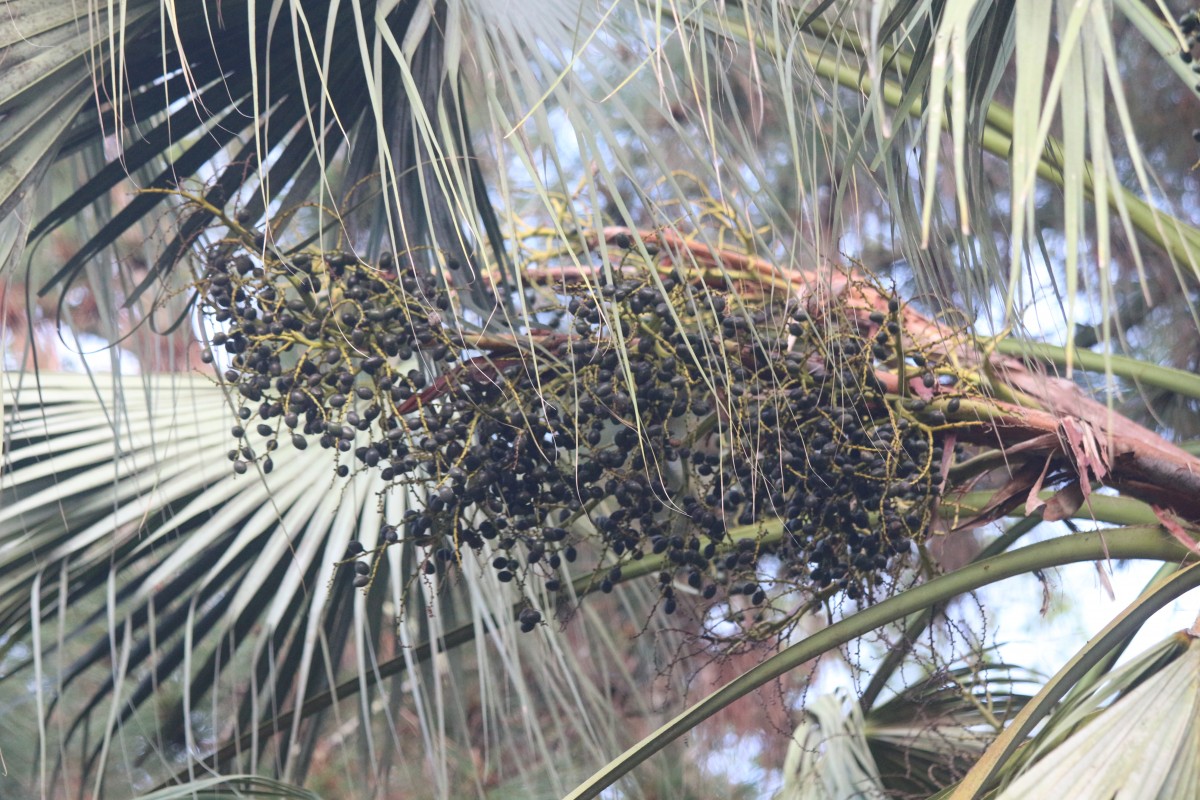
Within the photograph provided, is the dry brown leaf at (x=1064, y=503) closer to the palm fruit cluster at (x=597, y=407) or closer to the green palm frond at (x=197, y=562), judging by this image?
the palm fruit cluster at (x=597, y=407)

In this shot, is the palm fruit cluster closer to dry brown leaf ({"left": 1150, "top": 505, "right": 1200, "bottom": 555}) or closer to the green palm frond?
dry brown leaf ({"left": 1150, "top": 505, "right": 1200, "bottom": 555})

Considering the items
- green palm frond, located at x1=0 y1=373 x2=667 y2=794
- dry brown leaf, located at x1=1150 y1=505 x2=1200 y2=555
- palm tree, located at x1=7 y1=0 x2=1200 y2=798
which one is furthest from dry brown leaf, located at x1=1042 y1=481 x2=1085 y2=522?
green palm frond, located at x1=0 y1=373 x2=667 y2=794

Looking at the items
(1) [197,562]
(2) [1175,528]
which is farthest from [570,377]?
(1) [197,562]

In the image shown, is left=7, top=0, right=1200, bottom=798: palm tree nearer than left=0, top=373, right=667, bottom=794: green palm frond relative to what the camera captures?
Yes

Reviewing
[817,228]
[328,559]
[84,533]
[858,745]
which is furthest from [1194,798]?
[84,533]

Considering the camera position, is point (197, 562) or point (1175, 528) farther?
point (197, 562)

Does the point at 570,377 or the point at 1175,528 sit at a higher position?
the point at 570,377

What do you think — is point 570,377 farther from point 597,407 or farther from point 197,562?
point 197,562

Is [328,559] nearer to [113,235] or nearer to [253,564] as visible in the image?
[253,564]

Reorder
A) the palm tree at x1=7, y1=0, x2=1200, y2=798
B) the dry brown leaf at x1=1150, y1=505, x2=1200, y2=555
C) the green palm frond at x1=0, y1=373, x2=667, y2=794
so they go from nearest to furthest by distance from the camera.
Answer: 1. the palm tree at x1=7, y1=0, x2=1200, y2=798
2. the dry brown leaf at x1=1150, y1=505, x2=1200, y2=555
3. the green palm frond at x1=0, y1=373, x2=667, y2=794
